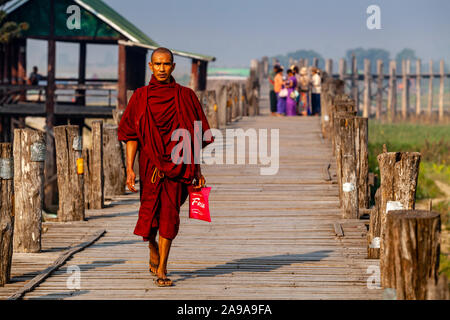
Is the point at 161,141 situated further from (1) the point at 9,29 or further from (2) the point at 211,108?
(1) the point at 9,29

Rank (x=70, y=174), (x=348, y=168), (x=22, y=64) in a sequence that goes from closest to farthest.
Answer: (x=70, y=174) → (x=348, y=168) → (x=22, y=64)

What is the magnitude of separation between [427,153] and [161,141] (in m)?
22.0

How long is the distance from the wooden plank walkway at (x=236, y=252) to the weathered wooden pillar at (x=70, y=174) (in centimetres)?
24

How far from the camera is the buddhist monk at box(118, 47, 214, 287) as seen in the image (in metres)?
6.74

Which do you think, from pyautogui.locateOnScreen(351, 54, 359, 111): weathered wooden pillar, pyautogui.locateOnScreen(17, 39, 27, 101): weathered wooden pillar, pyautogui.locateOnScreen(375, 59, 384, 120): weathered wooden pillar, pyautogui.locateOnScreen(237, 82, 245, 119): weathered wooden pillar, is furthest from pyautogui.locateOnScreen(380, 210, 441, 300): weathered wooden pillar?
pyautogui.locateOnScreen(375, 59, 384, 120): weathered wooden pillar

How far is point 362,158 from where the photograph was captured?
1041 cm

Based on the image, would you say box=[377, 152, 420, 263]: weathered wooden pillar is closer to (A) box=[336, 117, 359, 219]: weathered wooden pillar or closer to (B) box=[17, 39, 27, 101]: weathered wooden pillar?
(A) box=[336, 117, 359, 219]: weathered wooden pillar

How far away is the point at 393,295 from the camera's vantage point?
5547 millimetres

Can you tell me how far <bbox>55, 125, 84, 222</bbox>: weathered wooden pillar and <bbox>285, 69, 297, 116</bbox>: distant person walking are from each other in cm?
1295

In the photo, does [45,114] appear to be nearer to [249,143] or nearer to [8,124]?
[8,124]

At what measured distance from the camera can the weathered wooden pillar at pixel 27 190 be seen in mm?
8125

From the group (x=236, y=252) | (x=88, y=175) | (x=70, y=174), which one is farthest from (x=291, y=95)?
(x=236, y=252)
